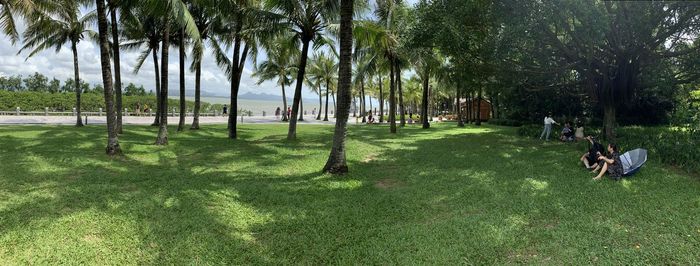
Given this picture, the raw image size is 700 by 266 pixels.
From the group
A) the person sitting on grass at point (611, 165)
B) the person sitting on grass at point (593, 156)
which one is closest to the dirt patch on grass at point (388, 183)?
the person sitting on grass at point (611, 165)

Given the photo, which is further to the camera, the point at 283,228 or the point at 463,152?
the point at 463,152

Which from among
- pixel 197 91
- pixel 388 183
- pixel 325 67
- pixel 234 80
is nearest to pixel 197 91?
pixel 197 91

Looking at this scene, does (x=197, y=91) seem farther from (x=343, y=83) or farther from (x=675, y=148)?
(x=675, y=148)

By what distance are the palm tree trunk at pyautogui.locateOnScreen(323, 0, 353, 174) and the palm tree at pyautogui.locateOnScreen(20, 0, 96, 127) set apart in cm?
1305

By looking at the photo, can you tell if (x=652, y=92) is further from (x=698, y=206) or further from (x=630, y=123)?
(x=698, y=206)

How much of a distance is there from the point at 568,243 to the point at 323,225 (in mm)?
3304

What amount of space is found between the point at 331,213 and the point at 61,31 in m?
20.1

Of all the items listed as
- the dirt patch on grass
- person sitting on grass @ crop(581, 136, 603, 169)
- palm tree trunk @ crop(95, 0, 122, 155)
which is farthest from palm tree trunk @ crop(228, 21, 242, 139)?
person sitting on grass @ crop(581, 136, 603, 169)

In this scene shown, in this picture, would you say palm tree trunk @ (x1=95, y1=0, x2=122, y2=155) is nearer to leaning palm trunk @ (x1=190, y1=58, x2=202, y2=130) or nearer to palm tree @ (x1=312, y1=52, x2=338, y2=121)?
leaning palm trunk @ (x1=190, y1=58, x2=202, y2=130)

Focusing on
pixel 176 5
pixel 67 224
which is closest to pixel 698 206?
pixel 67 224

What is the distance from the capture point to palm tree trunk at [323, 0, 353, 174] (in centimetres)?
1027

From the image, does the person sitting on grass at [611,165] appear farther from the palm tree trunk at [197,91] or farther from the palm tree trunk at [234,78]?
the palm tree trunk at [197,91]

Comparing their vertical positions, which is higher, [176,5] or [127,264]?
[176,5]

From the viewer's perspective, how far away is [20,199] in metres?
7.05
